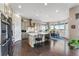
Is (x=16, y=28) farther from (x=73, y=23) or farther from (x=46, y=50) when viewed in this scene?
(x=73, y=23)

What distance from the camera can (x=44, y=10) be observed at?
2492 mm

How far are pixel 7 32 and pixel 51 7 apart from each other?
107 centimetres

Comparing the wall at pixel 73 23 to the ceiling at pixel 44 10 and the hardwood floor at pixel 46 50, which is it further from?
the hardwood floor at pixel 46 50

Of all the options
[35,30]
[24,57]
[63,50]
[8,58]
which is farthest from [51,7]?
[8,58]

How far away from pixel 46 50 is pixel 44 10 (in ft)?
2.92

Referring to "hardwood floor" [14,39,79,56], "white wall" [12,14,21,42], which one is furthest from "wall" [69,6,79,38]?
"white wall" [12,14,21,42]

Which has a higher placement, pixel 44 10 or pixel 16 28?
pixel 44 10

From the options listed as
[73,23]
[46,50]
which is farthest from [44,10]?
[46,50]

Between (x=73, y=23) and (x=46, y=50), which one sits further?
(x=46, y=50)

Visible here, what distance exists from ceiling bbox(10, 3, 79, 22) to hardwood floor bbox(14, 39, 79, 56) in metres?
0.57

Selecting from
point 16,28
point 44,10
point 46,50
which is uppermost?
point 44,10

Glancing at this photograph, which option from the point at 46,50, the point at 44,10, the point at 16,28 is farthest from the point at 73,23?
the point at 16,28

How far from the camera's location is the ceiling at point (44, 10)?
236cm

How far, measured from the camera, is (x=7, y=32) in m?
2.40
